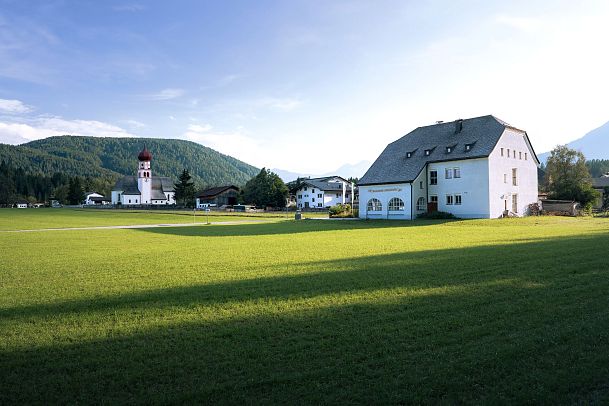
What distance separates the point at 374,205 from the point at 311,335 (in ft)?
150

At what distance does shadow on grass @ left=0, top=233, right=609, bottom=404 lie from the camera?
4910 mm

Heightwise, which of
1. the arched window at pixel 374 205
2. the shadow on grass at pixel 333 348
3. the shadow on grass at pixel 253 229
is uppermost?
the arched window at pixel 374 205

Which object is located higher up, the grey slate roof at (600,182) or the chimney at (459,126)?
the chimney at (459,126)

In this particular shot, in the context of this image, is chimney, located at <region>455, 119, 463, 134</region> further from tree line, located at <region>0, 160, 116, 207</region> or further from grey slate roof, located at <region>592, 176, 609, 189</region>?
tree line, located at <region>0, 160, 116, 207</region>

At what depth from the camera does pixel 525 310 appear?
7938 millimetres

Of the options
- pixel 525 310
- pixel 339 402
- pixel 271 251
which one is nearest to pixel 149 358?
pixel 339 402

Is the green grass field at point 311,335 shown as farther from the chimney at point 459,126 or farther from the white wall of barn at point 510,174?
the chimney at point 459,126

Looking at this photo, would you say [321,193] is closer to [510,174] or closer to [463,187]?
[463,187]

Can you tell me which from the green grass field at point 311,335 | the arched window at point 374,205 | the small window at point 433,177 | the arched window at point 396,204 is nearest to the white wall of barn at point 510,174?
the small window at point 433,177

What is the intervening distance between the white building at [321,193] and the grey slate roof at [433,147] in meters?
41.9

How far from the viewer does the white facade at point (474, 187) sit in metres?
43.8

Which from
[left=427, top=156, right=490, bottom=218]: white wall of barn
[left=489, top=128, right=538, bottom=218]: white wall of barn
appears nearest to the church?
[left=427, top=156, right=490, bottom=218]: white wall of barn

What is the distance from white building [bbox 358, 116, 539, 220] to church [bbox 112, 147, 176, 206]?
95.4 m

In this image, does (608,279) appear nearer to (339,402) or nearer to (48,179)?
(339,402)
